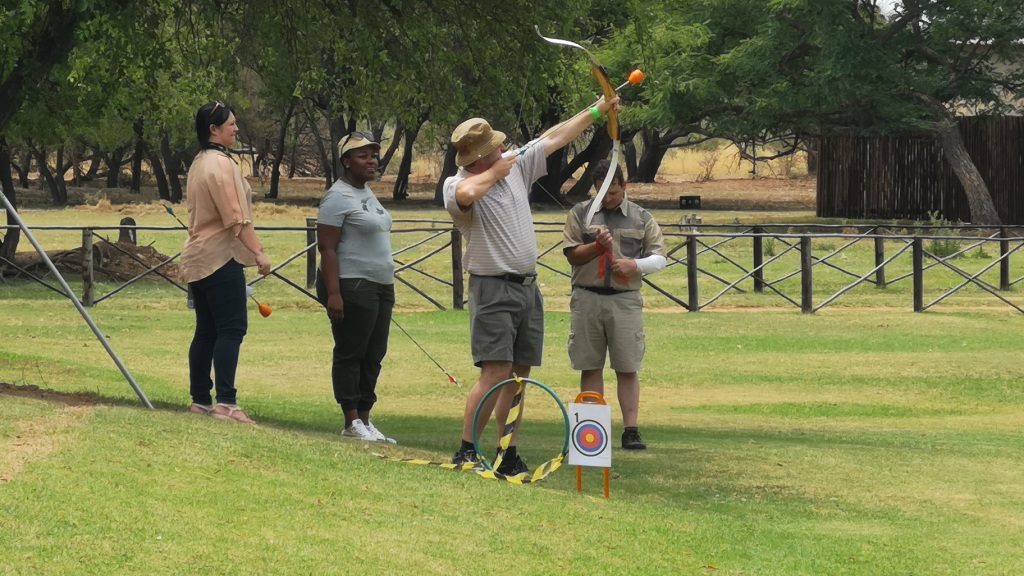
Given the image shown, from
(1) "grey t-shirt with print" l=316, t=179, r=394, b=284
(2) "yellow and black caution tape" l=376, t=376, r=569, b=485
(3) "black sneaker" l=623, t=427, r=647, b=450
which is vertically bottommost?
(3) "black sneaker" l=623, t=427, r=647, b=450

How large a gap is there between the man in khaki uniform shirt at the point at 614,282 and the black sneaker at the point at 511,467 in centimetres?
170

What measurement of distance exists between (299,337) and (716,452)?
9.40m

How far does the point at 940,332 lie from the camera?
20.0m

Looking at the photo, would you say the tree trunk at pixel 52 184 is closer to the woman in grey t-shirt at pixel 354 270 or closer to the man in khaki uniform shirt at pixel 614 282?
the woman in grey t-shirt at pixel 354 270

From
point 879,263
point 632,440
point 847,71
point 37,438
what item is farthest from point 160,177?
point 37,438

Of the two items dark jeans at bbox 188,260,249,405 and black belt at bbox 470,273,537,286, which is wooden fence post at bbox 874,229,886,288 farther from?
black belt at bbox 470,273,537,286

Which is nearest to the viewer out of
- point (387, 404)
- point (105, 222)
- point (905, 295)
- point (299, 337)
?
point (387, 404)

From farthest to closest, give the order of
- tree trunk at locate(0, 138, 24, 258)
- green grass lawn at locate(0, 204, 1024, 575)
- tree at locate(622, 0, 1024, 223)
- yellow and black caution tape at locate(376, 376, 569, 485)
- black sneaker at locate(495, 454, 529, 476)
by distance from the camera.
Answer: tree at locate(622, 0, 1024, 223), tree trunk at locate(0, 138, 24, 258), black sneaker at locate(495, 454, 529, 476), yellow and black caution tape at locate(376, 376, 569, 485), green grass lawn at locate(0, 204, 1024, 575)

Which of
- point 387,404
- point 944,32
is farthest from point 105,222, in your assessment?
point 387,404

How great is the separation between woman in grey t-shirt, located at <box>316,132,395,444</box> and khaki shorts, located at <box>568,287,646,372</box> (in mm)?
1197

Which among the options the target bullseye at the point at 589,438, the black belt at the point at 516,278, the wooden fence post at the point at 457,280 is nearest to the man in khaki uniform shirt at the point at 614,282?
the black belt at the point at 516,278

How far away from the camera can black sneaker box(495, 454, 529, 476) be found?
27.9ft

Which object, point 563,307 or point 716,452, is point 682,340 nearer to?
point 563,307

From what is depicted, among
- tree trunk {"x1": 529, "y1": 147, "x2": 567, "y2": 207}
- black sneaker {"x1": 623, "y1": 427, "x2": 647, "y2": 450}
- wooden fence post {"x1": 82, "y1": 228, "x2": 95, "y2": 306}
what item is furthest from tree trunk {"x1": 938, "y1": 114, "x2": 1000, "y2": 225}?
black sneaker {"x1": 623, "y1": 427, "x2": 647, "y2": 450}
